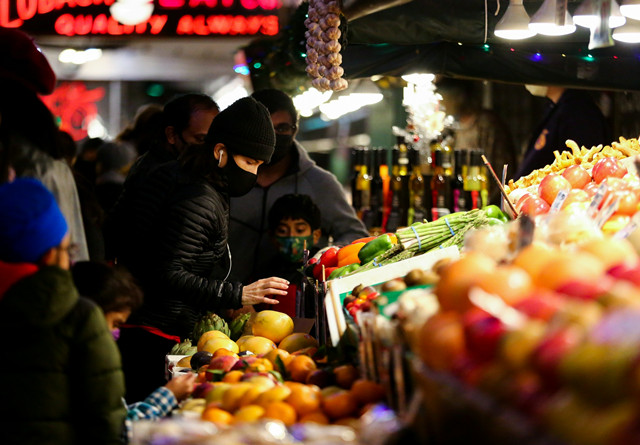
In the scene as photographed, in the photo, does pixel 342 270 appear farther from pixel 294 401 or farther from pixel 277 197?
pixel 277 197

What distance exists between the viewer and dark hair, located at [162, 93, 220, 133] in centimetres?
483

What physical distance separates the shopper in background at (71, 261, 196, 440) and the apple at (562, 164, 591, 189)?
1924mm

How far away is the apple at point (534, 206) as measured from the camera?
355 cm

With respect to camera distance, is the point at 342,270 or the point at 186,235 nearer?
the point at 186,235

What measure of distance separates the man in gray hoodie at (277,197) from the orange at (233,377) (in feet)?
8.94

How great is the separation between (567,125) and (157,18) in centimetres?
316

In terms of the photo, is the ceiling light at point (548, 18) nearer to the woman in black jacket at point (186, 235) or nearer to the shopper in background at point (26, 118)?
the woman in black jacket at point (186, 235)

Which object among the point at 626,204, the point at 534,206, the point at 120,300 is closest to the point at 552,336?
the point at 626,204

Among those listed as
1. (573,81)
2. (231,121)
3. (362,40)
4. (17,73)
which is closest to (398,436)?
(17,73)

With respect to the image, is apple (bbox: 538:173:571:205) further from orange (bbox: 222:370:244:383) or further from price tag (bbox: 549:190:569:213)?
orange (bbox: 222:370:244:383)

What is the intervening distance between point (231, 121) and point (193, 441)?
7.97 feet

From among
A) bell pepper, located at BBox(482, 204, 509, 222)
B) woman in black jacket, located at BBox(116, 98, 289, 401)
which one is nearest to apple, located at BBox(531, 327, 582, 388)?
bell pepper, located at BBox(482, 204, 509, 222)

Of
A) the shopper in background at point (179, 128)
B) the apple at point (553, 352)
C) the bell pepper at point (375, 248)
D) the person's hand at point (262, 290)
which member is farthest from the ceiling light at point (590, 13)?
the apple at point (553, 352)

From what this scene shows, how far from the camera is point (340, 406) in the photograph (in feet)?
7.70
